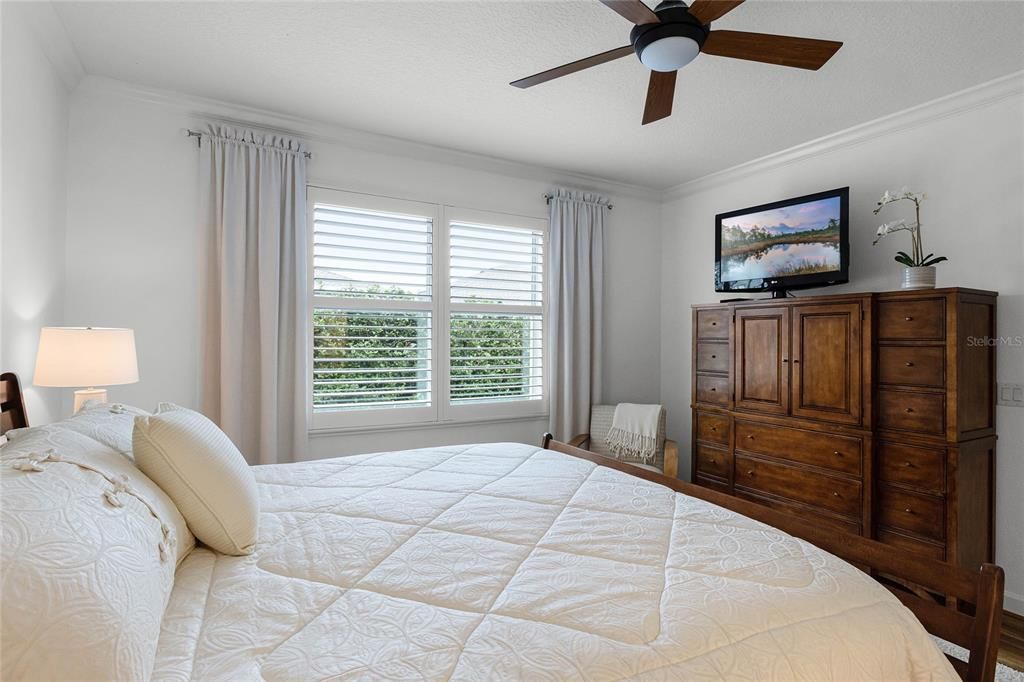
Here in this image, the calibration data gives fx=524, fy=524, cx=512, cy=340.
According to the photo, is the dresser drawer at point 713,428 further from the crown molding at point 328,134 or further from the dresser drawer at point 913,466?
the crown molding at point 328,134

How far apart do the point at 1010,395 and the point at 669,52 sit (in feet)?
8.54

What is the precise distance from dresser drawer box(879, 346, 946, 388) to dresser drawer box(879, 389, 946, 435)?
65 millimetres

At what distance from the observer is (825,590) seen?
1257 millimetres

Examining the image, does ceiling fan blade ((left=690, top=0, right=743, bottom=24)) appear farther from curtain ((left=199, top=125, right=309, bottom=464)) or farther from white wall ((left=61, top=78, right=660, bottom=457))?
curtain ((left=199, top=125, right=309, bottom=464))

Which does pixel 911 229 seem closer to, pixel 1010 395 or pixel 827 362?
pixel 827 362

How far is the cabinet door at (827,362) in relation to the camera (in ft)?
9.77

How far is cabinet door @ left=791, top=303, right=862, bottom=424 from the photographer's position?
117 inches

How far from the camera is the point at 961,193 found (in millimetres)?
2971

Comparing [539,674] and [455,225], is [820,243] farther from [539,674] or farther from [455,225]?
[539,674]

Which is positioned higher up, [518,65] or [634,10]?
[518,65]

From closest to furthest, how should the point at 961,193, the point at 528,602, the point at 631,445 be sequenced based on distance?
the point at 528,602 < the point at 961,193 < the point at 631,445

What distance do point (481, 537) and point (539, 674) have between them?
1.98ft

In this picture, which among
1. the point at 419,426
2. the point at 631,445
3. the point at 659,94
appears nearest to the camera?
the point at 659,94

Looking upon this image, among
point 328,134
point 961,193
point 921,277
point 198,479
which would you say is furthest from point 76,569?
point 961,193
